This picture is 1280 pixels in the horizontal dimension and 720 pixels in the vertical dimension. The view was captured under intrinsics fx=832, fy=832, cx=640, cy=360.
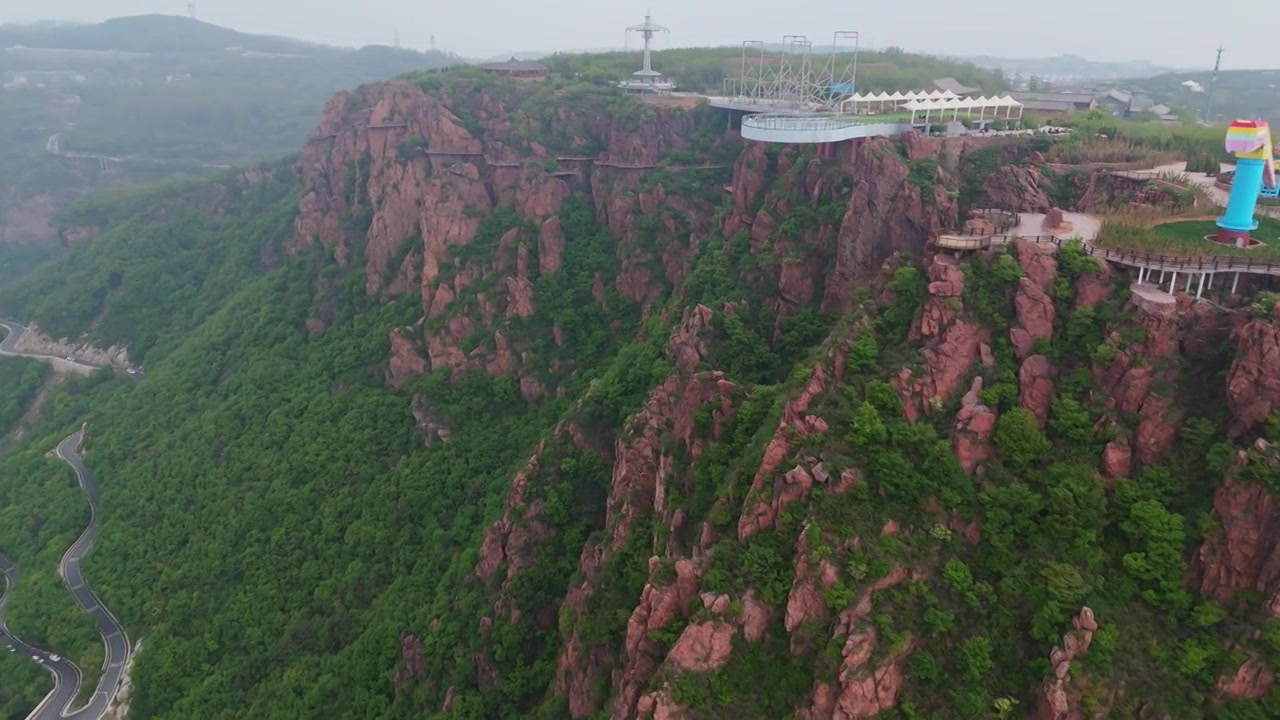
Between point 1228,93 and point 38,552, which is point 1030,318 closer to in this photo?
point 38,552

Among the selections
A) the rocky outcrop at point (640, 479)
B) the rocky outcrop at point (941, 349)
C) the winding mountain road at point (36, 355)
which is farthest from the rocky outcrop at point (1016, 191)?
the winding mountain road at point (36, 355)

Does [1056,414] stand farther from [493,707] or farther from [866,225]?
[493,707]

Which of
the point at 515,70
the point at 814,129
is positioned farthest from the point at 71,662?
the point at 515,70

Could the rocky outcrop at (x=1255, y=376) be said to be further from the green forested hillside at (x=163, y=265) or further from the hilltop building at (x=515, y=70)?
the green forested hillside at (x=163, y=265)

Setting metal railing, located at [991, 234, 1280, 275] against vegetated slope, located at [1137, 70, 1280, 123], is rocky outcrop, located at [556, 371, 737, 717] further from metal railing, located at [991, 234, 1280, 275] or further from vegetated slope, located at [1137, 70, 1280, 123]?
vegetated slope, located at [1137, 70, 1280, 123]

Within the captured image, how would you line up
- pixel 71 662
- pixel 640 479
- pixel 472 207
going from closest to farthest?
1. pixel 640 479
2. pixel 71 662
3. pixel 472 207

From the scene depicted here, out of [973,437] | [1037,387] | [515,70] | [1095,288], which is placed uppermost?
[515,70]

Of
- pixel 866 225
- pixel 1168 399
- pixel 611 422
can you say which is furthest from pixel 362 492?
pixel 1168 399
